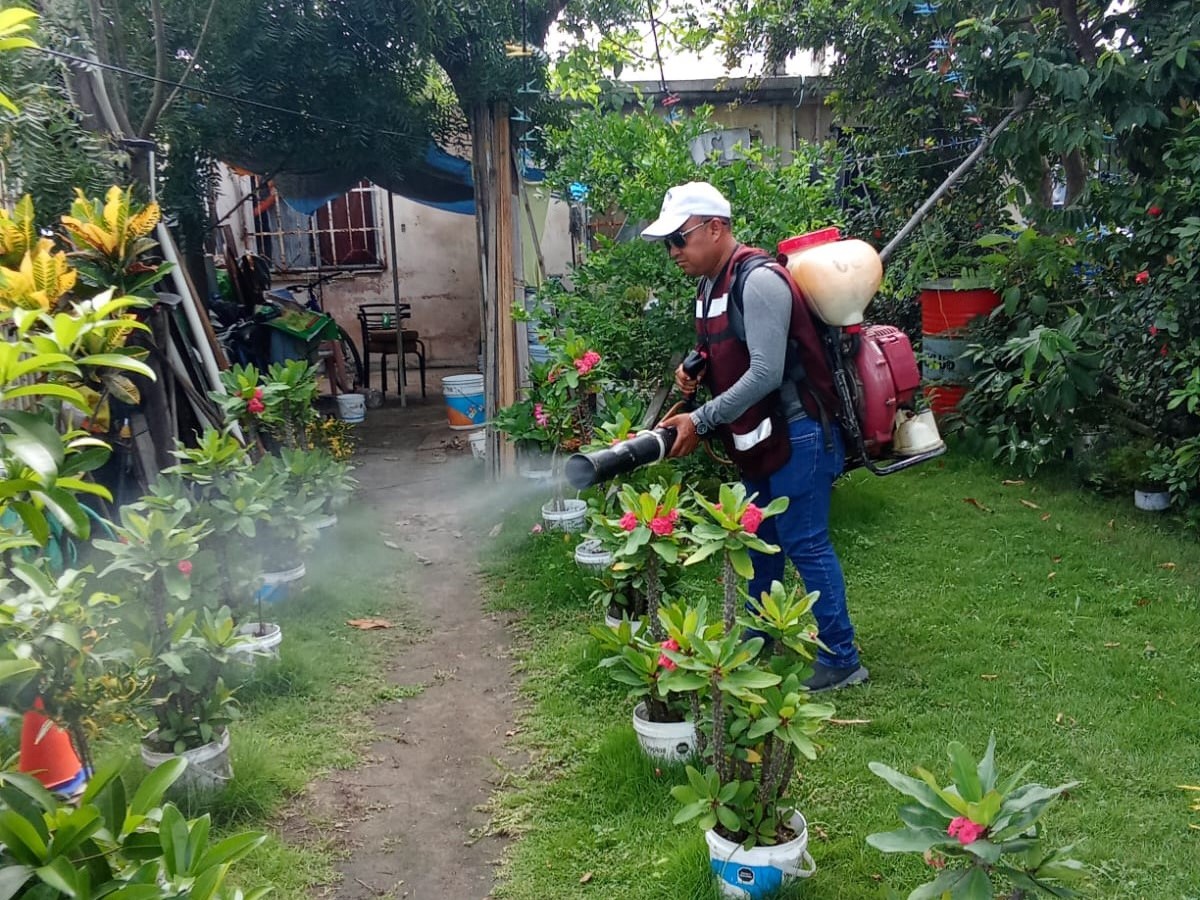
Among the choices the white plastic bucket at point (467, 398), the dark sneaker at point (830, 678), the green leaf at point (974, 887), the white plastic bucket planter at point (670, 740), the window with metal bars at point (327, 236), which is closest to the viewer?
the green leaf at point (974, 887)

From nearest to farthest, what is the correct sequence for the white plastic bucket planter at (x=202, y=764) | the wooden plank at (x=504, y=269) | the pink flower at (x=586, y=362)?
the white plastic bucket planter at (x=202, y=764) < the pink flower at (x=586, y=362) < the wooden plank at (x=504, y=269)

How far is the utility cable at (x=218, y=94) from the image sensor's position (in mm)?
4414

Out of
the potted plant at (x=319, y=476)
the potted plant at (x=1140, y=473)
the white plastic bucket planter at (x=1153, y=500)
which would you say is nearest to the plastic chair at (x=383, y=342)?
the potted plant at (x=319, y=476)

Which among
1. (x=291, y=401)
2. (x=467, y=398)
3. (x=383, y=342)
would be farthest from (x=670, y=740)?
(x=383, y=342)

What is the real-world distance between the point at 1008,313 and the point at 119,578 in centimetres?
526

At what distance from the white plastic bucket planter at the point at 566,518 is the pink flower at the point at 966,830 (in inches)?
145

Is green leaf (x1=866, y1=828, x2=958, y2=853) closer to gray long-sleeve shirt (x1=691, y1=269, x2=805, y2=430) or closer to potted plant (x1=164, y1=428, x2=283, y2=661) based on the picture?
gray long-sleeve shirt (x1=691, y1=269, x2=805, y2=430)

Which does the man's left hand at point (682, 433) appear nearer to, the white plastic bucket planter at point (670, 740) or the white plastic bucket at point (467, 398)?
the white plastic bucket planter at point (670, 740)

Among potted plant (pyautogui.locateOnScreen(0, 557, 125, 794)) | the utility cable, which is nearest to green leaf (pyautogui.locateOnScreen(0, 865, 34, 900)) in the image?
potted plant (pyautogui.locateOnScreen(0, 557, 125, 794))

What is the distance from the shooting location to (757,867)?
7.64ft

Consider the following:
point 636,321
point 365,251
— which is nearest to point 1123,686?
point 636,321

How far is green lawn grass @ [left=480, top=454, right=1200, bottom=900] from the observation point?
2.61 m

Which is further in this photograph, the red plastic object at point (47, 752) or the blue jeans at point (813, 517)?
the blue jeans at point (813, 517)

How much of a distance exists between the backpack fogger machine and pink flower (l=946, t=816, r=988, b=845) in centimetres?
152
